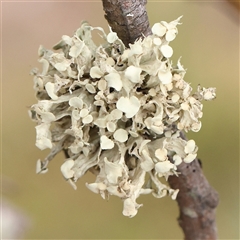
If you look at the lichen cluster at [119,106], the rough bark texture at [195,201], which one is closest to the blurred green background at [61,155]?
the rough bark texture at [195,201]

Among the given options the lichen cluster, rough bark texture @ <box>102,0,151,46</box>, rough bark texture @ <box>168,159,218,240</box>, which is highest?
rough bark texture @ <box>102,0,151,46</box>

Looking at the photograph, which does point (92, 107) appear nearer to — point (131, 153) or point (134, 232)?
point (131, 153)

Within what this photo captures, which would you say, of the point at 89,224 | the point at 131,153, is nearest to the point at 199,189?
the point at 131,153

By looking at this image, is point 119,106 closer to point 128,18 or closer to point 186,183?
point 128,18

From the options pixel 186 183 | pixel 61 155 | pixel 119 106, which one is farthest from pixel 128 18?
pixel 61 155

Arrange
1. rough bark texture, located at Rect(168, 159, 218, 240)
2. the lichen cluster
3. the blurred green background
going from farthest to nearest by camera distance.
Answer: the blurred green background, rough bark texture, located at Rect(168, 159, 218, 240), the lichen cluster

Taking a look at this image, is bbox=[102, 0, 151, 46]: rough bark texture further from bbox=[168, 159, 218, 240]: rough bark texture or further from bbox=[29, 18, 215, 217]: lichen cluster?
bbox=[168, 159, 218, 240]: rough bark texture

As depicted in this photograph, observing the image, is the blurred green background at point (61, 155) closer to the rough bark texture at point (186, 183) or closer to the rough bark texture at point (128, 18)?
the rough bark texture at point (186, 183)

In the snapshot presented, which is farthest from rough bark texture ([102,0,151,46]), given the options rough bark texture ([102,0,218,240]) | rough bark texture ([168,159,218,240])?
rough bark texture ([168,159,218,240])
